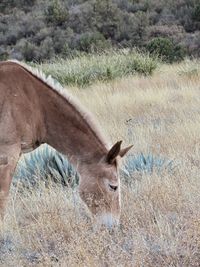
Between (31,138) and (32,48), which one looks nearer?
(31,138)

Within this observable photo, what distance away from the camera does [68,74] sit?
1691 centimetres

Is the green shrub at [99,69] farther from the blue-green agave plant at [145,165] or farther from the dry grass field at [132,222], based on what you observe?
the blue-green agave plant at [145,165]

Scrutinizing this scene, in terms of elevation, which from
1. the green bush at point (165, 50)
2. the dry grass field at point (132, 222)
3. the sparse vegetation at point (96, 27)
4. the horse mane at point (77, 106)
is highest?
the horse mane at point (77, 106)

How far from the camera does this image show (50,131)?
584cm

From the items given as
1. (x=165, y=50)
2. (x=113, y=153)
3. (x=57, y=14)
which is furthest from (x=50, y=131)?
(x=57, y=14)

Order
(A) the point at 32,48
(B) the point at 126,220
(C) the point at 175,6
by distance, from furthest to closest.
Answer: (C) the point at 175,6
(A) the point at 32,48
(B) the point at 126,220

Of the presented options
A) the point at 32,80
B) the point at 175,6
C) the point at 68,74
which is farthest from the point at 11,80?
the point at 175,6

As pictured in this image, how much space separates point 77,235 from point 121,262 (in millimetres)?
723

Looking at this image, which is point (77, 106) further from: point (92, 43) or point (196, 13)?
point (196, 13)

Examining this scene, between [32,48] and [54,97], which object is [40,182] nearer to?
[54,97]

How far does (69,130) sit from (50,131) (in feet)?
0.68

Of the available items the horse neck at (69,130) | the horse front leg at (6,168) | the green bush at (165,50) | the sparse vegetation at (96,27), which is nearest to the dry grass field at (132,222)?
the horse front leg at (6,168)

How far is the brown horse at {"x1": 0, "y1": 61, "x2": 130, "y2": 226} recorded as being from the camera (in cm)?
536

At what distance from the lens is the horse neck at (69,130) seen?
5617mm
